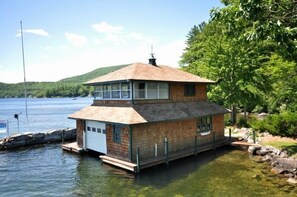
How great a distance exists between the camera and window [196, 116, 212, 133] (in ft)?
70.7

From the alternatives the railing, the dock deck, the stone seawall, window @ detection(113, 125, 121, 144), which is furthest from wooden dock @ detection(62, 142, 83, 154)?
the railing

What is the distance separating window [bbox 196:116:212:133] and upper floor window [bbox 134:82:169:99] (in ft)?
12.0

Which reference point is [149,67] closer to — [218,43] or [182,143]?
[182,143]

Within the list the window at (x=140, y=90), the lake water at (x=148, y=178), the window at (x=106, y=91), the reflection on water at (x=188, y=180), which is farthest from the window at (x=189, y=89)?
the window at (x=106, y=91)

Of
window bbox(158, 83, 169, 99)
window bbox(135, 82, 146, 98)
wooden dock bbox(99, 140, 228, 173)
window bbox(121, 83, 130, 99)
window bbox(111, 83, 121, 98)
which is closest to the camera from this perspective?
wooden dock bbox(99, 140, 228, 173)

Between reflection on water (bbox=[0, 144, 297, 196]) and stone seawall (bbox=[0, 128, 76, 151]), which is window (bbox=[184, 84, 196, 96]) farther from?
stone seawall (bbox=[0, 128, 76, 151])

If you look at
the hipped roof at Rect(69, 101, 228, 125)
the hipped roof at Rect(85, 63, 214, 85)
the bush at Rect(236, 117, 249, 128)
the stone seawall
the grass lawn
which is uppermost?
the hipped roof at Rect(85, 63, 214, 85)

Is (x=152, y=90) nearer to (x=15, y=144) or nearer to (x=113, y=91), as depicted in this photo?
(x=113, y=91)

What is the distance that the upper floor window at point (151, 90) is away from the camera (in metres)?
19.0

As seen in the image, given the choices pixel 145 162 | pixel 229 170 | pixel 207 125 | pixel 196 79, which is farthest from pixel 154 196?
pixel 196 79

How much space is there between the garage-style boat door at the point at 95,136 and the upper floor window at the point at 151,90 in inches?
145

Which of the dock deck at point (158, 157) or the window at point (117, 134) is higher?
the window at point (117, 134)

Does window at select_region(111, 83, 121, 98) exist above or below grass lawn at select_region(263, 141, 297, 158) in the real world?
above

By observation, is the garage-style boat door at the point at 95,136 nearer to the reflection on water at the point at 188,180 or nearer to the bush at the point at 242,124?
the reflection on water at the point at 188,180
